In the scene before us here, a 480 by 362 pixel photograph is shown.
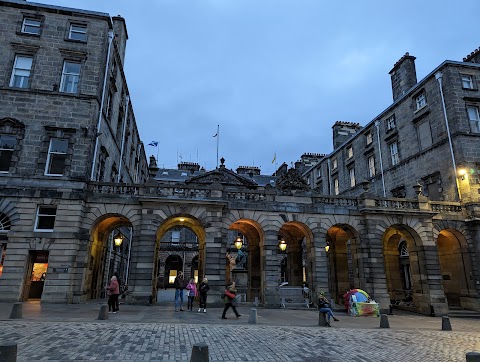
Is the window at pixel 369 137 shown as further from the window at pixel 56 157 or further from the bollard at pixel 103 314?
the bollard at pixel 103 314

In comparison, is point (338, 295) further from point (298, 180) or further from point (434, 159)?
point (434, 159)

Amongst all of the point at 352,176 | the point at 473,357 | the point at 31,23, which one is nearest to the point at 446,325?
the point at 473,357

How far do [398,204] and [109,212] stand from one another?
20166 mm

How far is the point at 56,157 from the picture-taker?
21.1 meters

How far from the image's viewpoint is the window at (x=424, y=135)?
90.7ft

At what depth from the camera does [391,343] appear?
1126 cm

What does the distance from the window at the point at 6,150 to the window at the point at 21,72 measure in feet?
12.0

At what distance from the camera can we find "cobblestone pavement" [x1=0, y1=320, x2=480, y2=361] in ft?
28.0

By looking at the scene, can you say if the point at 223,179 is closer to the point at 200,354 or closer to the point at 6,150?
the point at 6,150

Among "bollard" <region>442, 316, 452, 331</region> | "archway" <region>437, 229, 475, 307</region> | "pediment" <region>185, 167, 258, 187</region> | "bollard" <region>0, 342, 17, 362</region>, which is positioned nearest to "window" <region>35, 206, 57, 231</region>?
"bollard" <region>0, 342, 17, 362</region>

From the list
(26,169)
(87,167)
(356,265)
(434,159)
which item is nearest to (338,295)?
(356,265)

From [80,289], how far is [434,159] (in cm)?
2716

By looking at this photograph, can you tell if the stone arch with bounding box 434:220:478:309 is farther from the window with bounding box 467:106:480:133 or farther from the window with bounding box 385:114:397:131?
the window with bounding box 385:114:397:131

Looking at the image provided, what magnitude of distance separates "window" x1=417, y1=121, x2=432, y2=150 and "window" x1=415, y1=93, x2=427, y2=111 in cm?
166
